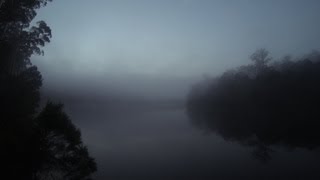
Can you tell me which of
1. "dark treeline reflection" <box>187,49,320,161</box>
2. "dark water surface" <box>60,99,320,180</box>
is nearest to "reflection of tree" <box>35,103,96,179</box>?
"dark water surface" <box>60,99,320,180</box>

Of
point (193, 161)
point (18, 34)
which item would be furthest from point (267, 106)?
point (18, 34)

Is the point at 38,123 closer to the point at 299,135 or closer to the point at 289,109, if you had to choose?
the point at 299,135

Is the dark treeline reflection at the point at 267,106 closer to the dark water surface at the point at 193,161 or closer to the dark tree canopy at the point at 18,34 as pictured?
the dark water surface at the point at 193,161

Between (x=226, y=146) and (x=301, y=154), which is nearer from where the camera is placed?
(x=301, y=154)

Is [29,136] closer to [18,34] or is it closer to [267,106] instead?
[18,34]

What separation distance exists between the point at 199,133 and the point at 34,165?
4648cm

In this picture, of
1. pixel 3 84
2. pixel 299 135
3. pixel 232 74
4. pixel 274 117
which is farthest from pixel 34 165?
pixel 232 74

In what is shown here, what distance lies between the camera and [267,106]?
251 feet

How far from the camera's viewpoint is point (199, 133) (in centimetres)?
6328

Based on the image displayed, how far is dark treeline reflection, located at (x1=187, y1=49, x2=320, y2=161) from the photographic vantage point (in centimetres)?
4909

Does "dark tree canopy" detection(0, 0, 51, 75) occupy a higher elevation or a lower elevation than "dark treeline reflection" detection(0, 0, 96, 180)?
higher

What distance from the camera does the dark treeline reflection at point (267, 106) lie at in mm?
49094

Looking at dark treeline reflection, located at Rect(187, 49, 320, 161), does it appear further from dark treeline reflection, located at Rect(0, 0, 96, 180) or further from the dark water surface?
dark treeline reflection, located at Rect(0, 0, 96, 180)

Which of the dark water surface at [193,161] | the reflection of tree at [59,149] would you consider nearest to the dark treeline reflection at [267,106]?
the dark water surface at [193,161]
